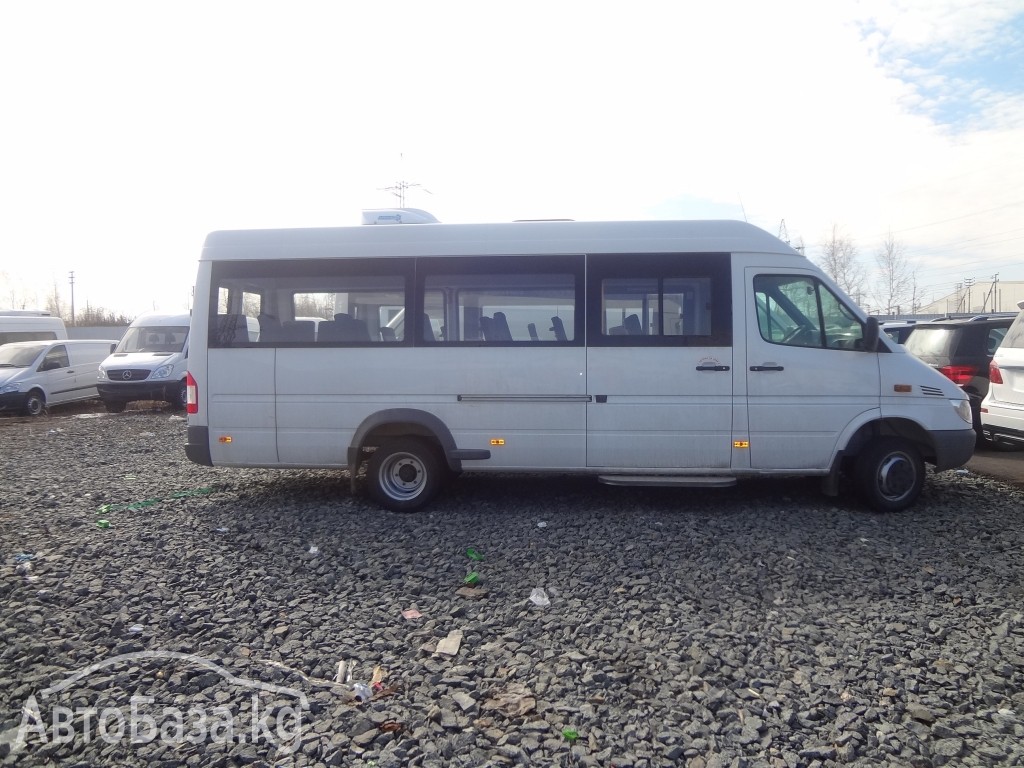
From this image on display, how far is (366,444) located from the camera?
7.11 m

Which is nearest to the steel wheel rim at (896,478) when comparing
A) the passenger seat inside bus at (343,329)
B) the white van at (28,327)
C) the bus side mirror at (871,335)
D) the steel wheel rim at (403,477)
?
the bus side mirror at (871,335)

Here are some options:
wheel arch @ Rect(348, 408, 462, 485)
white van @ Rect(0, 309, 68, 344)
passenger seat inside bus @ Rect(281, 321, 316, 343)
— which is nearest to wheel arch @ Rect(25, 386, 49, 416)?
white van @ Rect(0, 309, 68, 344)

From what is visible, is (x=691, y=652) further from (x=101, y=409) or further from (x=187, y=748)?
(x=101, y=409)

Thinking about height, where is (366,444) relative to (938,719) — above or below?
above

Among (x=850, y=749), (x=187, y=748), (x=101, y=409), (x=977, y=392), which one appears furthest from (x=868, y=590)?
(x=101, y=409)

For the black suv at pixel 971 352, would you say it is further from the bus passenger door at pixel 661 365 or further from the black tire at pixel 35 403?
the black tire at pixel 35 403

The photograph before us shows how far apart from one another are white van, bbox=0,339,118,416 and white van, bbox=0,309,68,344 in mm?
2504

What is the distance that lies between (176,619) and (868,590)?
4.64 meters

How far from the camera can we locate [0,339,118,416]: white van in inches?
653

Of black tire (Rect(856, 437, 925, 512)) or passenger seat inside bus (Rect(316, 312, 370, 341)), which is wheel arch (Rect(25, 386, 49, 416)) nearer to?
passenger seat inside bus (Rect(316, 312, 370, 341))

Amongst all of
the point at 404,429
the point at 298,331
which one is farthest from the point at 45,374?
the point at 404,429

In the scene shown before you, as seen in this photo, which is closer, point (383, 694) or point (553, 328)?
point (383, 694)

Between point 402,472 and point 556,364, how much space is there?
1960 millimetres

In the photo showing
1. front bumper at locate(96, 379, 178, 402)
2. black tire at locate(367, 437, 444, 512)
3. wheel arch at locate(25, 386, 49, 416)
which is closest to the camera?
black tire at locate(367, 437, 444, 512)
